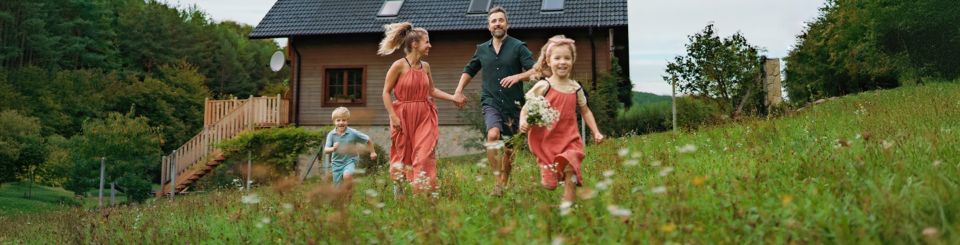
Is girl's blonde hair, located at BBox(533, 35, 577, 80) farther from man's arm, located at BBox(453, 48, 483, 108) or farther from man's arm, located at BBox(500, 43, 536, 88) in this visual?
man's arm, located at BBox(453, 48, 483, 108)

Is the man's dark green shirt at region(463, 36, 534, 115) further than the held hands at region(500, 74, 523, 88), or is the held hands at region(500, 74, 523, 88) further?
the man's dark green shirt at region(463, 36, 534, 115)

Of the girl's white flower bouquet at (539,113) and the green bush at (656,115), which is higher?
the green bush at (656,115)

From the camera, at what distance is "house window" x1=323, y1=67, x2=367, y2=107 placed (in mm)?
21156

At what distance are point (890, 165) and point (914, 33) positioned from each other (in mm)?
15470

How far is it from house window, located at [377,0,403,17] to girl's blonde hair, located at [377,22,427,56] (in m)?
15.2

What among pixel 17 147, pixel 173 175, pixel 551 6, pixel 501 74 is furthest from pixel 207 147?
pixel 501 74

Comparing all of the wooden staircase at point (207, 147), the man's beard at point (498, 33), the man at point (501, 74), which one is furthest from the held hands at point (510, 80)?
the wooden staircase at point (207, 147)

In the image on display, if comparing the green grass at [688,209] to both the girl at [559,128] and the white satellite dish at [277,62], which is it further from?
the white satellite dish at [277,62]

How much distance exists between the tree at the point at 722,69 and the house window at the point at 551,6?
4714mm

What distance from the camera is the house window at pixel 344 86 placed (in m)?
21.2

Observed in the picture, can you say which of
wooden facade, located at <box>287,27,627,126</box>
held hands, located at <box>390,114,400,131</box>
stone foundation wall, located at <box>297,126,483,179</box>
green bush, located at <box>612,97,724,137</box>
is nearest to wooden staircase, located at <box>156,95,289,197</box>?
wooden facade, located at <box>287,27,627,126</box>

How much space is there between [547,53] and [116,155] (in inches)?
640

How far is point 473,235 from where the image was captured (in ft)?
12.1

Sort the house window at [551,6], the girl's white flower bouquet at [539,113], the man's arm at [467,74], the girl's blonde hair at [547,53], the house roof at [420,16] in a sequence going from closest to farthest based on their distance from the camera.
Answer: the girl's white flower bouquet at [539,113] → the girl's blonde hair at [547,53] → the man's arm at [467,74] → the house roof at [420,16] → the house window at [551,6]
